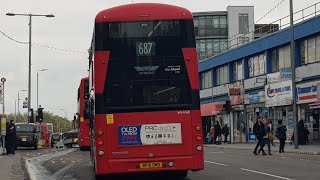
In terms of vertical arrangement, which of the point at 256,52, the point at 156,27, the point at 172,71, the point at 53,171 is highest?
the point at 256,52

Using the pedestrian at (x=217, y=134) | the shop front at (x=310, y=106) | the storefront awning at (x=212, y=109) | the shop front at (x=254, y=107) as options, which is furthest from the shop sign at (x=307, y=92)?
the storefront awning at (x=212, y=109)

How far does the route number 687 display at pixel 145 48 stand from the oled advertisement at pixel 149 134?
5.40 feet

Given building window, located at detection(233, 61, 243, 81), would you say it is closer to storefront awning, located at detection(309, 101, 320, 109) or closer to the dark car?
storefront awning, located at detection(309, 101, 320, 109)

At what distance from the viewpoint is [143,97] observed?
43.7ft

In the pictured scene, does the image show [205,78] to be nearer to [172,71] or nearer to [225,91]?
[225,91]

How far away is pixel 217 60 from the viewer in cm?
5675

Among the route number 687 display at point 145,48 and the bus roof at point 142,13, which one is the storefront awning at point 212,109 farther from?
the route number 687 display at point 145,48

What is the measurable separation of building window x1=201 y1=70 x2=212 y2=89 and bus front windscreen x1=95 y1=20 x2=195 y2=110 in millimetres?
47146

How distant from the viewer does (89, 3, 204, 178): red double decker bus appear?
43.1 feet

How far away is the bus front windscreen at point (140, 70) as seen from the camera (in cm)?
1327

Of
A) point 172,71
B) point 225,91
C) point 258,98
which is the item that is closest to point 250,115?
point 258,98

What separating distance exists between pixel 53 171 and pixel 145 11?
7861 millimetres

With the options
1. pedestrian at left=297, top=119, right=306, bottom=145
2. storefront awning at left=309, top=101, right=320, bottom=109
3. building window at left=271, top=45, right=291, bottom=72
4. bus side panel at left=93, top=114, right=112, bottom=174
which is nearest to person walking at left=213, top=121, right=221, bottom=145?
building window at left=271, top=45, right=291, bottom=72

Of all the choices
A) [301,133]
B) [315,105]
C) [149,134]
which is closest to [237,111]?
[301,133]
